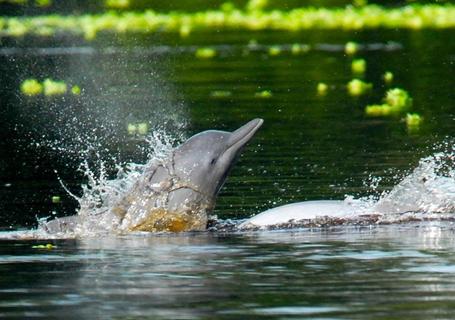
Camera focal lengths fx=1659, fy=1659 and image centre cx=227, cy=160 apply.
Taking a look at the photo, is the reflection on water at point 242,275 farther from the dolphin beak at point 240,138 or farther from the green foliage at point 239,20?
the green foliage at point 239,20

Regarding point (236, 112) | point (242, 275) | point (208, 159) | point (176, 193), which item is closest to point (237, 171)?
point (208, 159)

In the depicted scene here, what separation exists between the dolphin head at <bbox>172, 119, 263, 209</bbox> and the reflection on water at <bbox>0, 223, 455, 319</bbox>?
0.63 m

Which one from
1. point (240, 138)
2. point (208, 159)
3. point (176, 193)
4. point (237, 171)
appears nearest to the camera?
point (176, 193)

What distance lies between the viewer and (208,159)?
13992 mm

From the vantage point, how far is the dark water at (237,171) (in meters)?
9.99

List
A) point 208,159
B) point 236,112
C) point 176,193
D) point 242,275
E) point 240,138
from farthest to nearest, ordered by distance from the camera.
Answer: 1. point 236,112
2. point 240,138
3. point 208,159
4. point 176,193
5. point 242,275

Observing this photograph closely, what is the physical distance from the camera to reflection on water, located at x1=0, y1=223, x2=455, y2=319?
9.58 m

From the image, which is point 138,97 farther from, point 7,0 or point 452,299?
point 7,0

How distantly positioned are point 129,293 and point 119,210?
3.78m

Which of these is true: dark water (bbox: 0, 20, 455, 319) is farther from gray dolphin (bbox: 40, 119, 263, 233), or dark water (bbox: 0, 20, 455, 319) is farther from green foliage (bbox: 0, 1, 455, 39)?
green foliage (bbox: 0, 1, 455, 39)

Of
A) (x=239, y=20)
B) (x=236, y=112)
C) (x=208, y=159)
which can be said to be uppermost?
(x=239, y=20)

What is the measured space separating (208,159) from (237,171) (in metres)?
4.35

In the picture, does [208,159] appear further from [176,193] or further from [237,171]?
[237,171]

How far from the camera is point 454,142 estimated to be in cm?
2036
